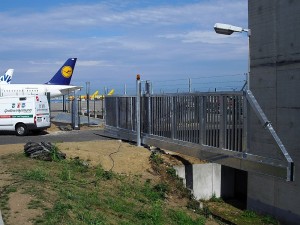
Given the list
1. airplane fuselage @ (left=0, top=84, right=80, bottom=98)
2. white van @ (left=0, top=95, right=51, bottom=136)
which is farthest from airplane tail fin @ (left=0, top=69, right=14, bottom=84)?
white van @ (left=0, top=95, right=51, bottom=136)

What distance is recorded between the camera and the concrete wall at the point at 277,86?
35.5ft

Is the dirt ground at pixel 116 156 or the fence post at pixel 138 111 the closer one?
the dirt ground at pixel 116 156

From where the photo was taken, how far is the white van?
2070 centimetres

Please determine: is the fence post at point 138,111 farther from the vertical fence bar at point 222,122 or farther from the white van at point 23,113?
the white van at point 23,113

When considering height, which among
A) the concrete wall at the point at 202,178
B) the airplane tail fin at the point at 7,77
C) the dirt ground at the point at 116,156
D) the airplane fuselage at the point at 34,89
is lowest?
the concrete wall at the point at 202,178

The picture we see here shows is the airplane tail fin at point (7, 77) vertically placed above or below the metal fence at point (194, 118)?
above

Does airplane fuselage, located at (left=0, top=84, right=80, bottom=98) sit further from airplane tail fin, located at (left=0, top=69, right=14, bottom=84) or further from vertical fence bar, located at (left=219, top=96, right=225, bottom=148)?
vertical fence bar, located at (left=219, top=96, right=225, bottom=148)

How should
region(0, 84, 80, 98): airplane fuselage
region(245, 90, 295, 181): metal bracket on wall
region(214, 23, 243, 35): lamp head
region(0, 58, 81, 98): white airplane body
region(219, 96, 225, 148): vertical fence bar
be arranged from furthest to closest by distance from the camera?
1. region(0, 58, 81, 98): white airplane body
2. region(0, 84, 80, 98): airplane fuselage
3. region(214, 23, 243, 35): lamp head
4. region(219, 96, 225, 148): vertical fence bar
5. region(245, 90, 295, 181): metal bracket on wall

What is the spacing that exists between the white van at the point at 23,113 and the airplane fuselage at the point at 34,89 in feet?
45.7

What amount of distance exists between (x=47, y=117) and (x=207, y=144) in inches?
471

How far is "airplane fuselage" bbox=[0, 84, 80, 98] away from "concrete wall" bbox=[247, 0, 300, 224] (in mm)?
26194

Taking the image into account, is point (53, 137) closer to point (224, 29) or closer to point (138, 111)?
point (138, 111)

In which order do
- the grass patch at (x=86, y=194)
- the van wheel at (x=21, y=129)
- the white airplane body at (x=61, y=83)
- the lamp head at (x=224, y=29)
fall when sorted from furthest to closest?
the white airplane body at (x=61, y=83), the van wheel at (x=21, y=129), the lamp head at (x=224, y=29), the grass patch at (x=86, y=194)

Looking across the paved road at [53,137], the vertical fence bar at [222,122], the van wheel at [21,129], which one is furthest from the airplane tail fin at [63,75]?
the vertical fence bar at [222,122]
